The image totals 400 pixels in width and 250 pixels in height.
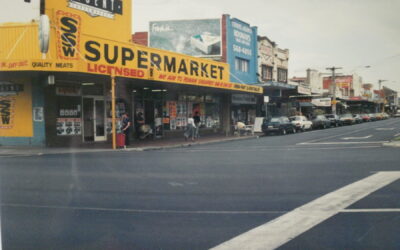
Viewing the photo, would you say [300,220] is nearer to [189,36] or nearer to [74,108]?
[74,108]

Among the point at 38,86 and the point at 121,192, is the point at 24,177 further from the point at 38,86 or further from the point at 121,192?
the point at 38,86

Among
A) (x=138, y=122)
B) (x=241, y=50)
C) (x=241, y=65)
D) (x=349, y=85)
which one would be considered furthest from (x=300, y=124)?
(x=349, y=85)

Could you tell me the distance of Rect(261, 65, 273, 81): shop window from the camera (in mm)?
43000

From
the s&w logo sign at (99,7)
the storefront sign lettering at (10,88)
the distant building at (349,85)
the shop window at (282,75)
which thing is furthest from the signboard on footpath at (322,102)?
the storefront sign lettering at (10,88)

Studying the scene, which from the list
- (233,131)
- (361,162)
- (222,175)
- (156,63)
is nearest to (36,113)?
(156,63)

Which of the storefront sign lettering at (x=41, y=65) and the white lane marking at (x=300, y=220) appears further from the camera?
the storefront sign lettering at (x=41, y=65)

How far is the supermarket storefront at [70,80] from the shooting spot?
18.5 meters

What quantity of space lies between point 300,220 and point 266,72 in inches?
1545

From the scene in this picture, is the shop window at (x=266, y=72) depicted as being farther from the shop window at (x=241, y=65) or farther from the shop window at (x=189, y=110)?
the shop window at (x=189, y=110)

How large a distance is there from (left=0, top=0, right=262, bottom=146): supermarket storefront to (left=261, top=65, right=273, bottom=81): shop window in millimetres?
19222

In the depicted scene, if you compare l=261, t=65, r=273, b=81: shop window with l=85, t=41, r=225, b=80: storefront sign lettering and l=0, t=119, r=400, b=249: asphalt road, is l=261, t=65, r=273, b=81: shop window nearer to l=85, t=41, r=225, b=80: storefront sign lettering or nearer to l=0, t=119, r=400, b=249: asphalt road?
l=85, t=41, r=225, b=80: storefront sign lettering

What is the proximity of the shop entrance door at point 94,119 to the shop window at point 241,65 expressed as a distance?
18.4 metres

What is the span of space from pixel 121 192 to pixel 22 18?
47.0ft

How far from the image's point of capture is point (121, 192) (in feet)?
26.1
